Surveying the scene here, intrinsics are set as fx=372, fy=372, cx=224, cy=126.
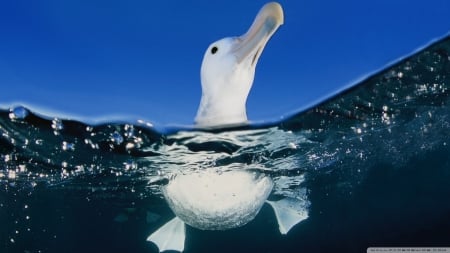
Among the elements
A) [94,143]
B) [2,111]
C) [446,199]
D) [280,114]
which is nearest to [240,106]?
[280,114]

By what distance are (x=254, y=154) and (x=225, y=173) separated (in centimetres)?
71

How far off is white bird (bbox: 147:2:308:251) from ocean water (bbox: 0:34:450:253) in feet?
1.20

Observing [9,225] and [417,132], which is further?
[9,225]

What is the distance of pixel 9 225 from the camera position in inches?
805

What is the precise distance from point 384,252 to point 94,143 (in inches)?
232

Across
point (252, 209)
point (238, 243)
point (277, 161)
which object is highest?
point (277, 161)

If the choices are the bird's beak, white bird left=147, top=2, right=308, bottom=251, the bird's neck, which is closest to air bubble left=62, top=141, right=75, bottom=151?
white bird left=147, top=2, right=308, bottom=251

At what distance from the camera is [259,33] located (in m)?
4.41

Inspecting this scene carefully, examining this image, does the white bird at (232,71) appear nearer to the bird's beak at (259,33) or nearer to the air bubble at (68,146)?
the bird's beak at (259,33)

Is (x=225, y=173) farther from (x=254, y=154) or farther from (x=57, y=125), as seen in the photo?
(x=57, y=125)

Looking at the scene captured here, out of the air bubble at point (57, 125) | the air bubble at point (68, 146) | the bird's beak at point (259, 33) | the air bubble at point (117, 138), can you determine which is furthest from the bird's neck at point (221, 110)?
the air bubble at point (68, 146)

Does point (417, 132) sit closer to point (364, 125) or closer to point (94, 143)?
point (364, 125)

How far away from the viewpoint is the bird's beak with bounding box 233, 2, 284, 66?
164 inches

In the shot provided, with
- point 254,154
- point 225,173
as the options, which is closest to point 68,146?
point 225,173
